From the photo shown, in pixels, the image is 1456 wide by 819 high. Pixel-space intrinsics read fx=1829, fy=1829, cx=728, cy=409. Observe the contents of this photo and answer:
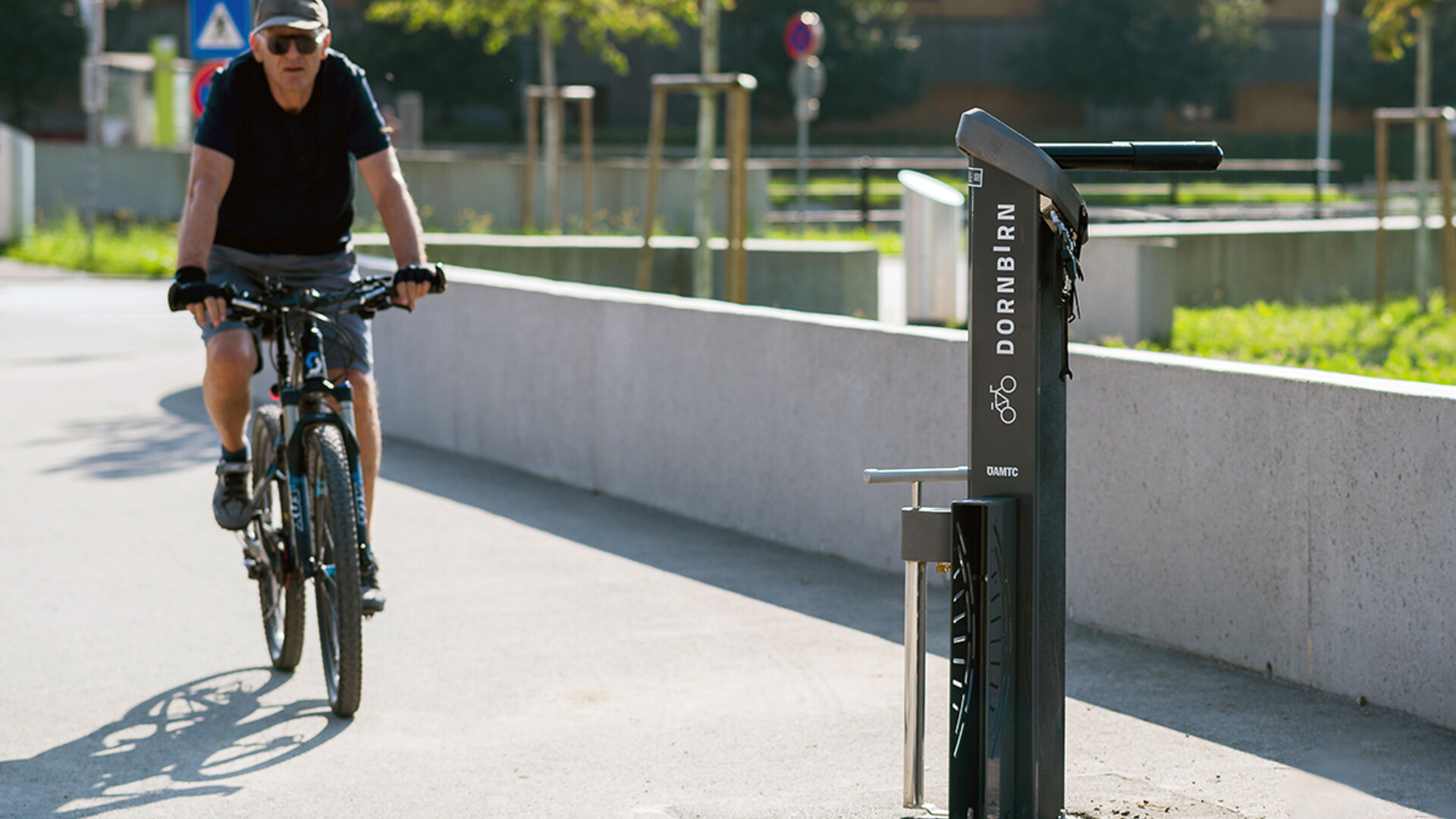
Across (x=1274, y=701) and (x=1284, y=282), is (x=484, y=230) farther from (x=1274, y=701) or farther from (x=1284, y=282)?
(x=1274, y=701)

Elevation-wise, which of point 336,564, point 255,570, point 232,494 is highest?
point 232,494

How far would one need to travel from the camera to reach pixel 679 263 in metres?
13.8

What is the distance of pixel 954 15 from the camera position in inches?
2239

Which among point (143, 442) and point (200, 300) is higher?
point (200, 300)

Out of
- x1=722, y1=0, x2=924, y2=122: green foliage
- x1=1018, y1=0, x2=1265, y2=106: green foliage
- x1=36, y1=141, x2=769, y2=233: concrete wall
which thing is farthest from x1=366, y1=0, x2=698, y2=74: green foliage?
x1=1018, y1=0, x2=1265, y2=106: green foliage

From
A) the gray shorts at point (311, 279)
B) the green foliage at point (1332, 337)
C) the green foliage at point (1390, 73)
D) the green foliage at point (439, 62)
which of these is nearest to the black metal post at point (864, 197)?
the green foliage at point (1332, 337)

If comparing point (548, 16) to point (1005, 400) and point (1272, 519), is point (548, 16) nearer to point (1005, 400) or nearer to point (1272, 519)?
point (1272, 519)

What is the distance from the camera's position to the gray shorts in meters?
4.95

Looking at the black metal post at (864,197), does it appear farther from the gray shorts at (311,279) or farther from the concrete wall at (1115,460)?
the gray shorts at (311,279)

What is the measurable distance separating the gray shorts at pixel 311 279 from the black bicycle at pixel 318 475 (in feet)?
0.26

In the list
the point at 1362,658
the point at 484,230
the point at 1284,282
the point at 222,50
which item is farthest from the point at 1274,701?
the point at 484,230

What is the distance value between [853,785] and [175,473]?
199 inches

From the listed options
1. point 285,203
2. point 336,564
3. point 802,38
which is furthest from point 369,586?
point 802,38

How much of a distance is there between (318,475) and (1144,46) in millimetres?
51470
